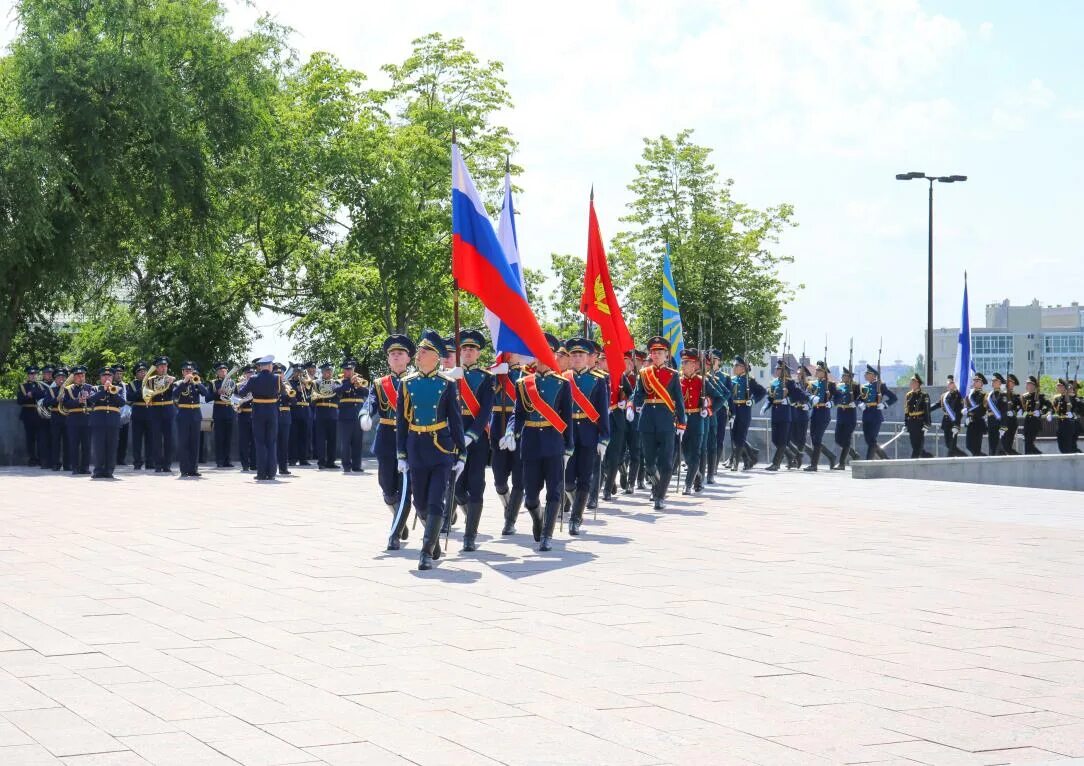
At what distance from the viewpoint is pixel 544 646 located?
8227mm

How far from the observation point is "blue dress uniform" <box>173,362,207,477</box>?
23891mm

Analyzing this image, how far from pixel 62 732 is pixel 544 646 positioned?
9.95 ft

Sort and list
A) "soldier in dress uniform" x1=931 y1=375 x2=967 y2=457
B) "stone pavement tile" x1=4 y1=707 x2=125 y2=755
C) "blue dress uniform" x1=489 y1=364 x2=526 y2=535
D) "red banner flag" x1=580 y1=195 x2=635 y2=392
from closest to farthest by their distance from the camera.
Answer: "stone pavement tile" x1=4 y1=707 x2=125 y2=755
"blue dress uniform" x1=489 y1=364 x2=526 y2=535
"red banner flag" x1=580 y1=195 x2=635 y2=392
"soldier in dress uniform" x1=931 y1=375 x2=967 y2=457

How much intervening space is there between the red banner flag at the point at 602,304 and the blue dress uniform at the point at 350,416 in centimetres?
900

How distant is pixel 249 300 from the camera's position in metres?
43.3

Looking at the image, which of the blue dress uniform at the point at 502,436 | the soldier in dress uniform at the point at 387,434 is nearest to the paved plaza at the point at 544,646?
the blue dress uniform at the point at 502,436

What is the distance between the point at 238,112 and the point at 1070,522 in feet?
72.3

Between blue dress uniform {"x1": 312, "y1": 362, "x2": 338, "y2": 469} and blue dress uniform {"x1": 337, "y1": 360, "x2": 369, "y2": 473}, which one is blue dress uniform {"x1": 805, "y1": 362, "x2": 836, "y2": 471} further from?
blue dress uniform {"x1": 312, "y1": 362, "x2": 338, "y2": 469}

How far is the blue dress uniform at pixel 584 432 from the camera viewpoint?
14.5m

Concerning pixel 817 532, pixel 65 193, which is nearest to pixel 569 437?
pixel 817 532

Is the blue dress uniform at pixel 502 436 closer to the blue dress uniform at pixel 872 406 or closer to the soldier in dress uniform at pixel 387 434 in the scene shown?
the soldier in dress uniform at pixel 387 434

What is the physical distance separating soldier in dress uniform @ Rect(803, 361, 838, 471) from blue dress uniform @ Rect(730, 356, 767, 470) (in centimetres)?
127

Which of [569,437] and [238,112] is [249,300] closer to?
[238,112]

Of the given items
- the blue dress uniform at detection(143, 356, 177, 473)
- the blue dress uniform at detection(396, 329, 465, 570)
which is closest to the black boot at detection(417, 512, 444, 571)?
the blue dress uniform at detection(396, 329, 465, 570)
